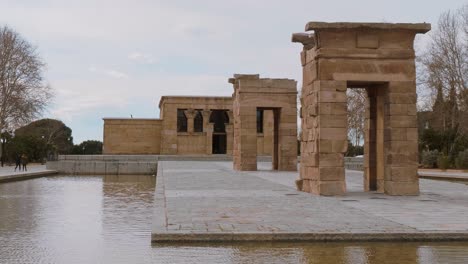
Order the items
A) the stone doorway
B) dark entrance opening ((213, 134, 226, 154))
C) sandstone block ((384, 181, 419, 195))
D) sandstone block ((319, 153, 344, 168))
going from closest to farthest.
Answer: sandstone block ((319, 153, 344, 168))
sandstone block ((384, 181, 419, 195))
the stone doorway
dark entrance opening ((213, 134, 226, 154))

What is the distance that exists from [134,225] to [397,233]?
4692 millimetres

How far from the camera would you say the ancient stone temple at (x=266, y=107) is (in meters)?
28.2

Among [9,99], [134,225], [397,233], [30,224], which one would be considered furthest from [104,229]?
[9,99]

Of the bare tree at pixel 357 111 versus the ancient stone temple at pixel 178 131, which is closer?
the ancient stone temple at pixel 178 131

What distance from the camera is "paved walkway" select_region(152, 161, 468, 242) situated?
820 centimetres

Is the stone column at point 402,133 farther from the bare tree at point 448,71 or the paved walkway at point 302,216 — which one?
the bare tree at point 448,71

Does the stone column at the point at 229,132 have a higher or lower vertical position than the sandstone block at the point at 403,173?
higher

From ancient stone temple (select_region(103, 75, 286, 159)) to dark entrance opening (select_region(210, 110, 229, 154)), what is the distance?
0.63 m

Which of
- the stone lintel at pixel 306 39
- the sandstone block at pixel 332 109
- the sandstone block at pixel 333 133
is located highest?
the stone lintel at pixel 306 39

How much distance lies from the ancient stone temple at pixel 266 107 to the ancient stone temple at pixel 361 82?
42.3 feet

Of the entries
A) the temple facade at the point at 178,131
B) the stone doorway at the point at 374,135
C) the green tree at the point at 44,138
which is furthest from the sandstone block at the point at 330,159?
the green tree at the point at 44,138

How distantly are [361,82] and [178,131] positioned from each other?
128ft

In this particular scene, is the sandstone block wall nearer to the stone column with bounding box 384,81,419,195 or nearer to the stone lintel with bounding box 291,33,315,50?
the stone lintel with bounding box 291,33,315,50

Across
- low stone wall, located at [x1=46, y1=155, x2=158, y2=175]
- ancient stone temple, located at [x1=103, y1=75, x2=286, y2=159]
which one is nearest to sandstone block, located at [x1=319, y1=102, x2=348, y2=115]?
low stone wall, located at [x1=46, y1=155, x2=158, y2=175]
